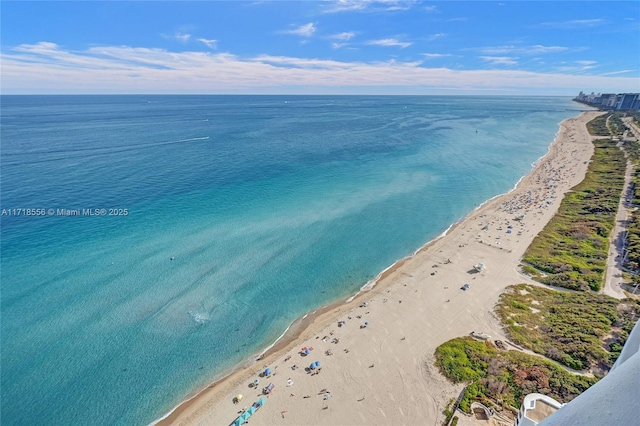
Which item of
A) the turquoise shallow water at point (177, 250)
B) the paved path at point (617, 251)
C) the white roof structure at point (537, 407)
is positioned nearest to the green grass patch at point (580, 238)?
the paved path at point (617, 251)

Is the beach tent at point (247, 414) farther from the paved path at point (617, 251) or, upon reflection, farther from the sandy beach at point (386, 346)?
the paved path at point (617, 251)

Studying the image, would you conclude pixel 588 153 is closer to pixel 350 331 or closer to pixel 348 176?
pixel 348 176

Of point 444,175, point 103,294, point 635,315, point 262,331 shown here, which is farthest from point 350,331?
point 444,175

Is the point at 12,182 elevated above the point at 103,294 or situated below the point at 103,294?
above

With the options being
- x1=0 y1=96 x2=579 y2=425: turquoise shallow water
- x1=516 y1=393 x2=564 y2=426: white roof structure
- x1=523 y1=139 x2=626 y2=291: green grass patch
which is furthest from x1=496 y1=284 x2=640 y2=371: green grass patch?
x1=0 y1=96 x2=579 y2=425: turquoise shallow water

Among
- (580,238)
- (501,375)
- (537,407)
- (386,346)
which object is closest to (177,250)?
(386,346)

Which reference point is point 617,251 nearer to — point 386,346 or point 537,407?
point 386,346

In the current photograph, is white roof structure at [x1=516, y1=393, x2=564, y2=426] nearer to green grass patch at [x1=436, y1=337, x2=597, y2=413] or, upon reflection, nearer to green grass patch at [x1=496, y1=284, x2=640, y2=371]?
green grass patch at [x1=436, y1=337, x2=597, y2=413]
